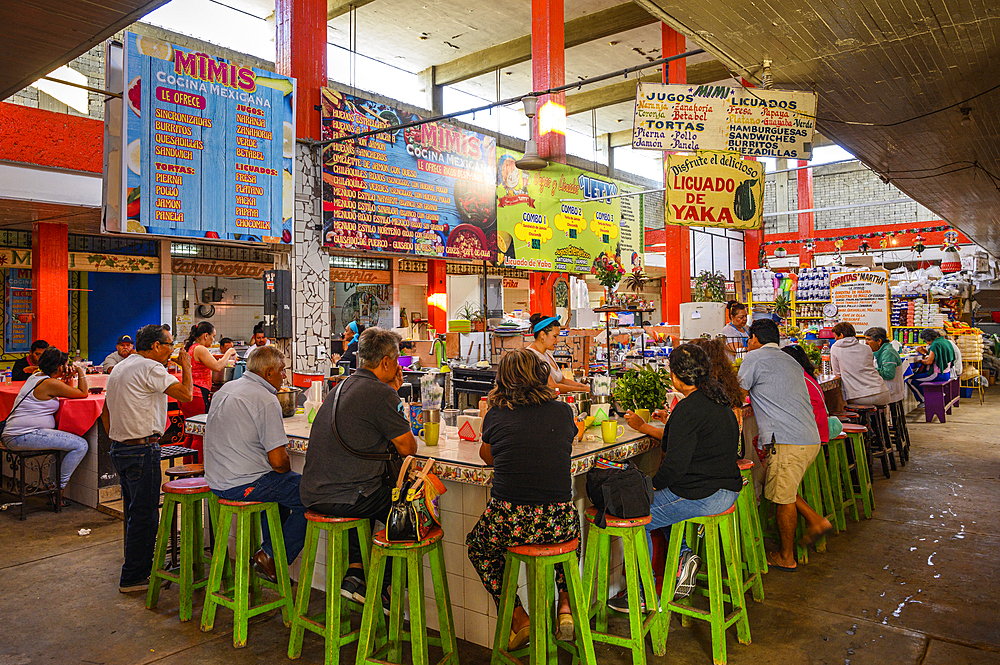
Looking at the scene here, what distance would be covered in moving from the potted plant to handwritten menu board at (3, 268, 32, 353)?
10.2 metres

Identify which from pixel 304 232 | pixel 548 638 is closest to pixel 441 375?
pixel 304 232

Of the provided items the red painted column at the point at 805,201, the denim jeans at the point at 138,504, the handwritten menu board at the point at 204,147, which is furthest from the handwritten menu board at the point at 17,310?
the red painted column at the point at 805,201

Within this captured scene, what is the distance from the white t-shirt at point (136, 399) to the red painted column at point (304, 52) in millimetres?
4721

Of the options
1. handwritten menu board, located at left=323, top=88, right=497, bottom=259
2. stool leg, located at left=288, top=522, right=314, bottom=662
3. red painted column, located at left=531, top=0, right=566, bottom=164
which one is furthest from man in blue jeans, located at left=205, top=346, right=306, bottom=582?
red painted column, located at left=531, top=0, right=566, bottom=164


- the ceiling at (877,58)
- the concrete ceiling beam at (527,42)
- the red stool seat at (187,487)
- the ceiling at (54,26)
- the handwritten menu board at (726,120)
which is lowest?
the red stool seat at (187,487)

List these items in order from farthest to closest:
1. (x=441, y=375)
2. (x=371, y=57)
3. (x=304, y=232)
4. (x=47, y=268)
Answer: (x=371, y=57) → (x=47, y=268) → (x=304, y=232) → (x=441, y=375)

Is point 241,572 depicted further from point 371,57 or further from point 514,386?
point 371,57

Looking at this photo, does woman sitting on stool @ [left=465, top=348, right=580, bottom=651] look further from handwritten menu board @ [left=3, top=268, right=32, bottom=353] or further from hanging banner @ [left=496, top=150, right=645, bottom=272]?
handwritten menu board @ [left=3, top=268, right=32, bottom=353]

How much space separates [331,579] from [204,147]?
571 centimetres

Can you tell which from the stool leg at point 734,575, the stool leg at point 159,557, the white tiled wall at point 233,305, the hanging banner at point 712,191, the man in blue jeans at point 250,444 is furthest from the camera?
the white tiled wall at point 233,305

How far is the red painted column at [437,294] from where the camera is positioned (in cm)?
1252

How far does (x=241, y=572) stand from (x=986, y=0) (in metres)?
5.02

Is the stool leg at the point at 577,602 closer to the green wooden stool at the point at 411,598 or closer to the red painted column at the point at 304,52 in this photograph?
the green wooden stool at the point at 411,598

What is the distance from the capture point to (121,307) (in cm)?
1100
